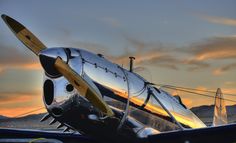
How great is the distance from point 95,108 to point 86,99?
1.12 feet

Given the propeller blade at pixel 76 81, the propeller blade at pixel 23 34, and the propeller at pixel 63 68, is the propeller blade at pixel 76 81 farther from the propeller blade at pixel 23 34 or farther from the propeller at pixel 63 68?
the propeller blade at pixel 23 34

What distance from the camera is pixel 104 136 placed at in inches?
441

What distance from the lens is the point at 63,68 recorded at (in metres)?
9.67

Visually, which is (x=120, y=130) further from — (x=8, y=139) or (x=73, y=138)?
(x=8, y=139)

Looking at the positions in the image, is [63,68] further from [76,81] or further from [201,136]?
[201,136]

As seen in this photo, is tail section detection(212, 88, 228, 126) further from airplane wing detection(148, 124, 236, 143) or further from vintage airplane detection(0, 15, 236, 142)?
vintage airplane detection(0, 15, 236, 142)

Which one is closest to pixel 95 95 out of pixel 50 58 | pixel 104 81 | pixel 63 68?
pixel 104 81

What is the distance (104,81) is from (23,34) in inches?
101

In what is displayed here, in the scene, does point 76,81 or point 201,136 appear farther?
point 201,136

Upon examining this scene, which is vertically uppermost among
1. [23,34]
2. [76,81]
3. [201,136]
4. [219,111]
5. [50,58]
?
[23,34]

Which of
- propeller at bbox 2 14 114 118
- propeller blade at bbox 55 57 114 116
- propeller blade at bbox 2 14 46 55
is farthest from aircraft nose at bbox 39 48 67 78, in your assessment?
propeller blade at bbox 2 14 46 55

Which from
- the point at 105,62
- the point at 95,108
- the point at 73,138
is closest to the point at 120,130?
the point at 95,108

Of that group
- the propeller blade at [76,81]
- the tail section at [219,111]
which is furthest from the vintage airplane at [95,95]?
the tail section at [219,111]

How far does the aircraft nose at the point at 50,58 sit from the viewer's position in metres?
10.0
